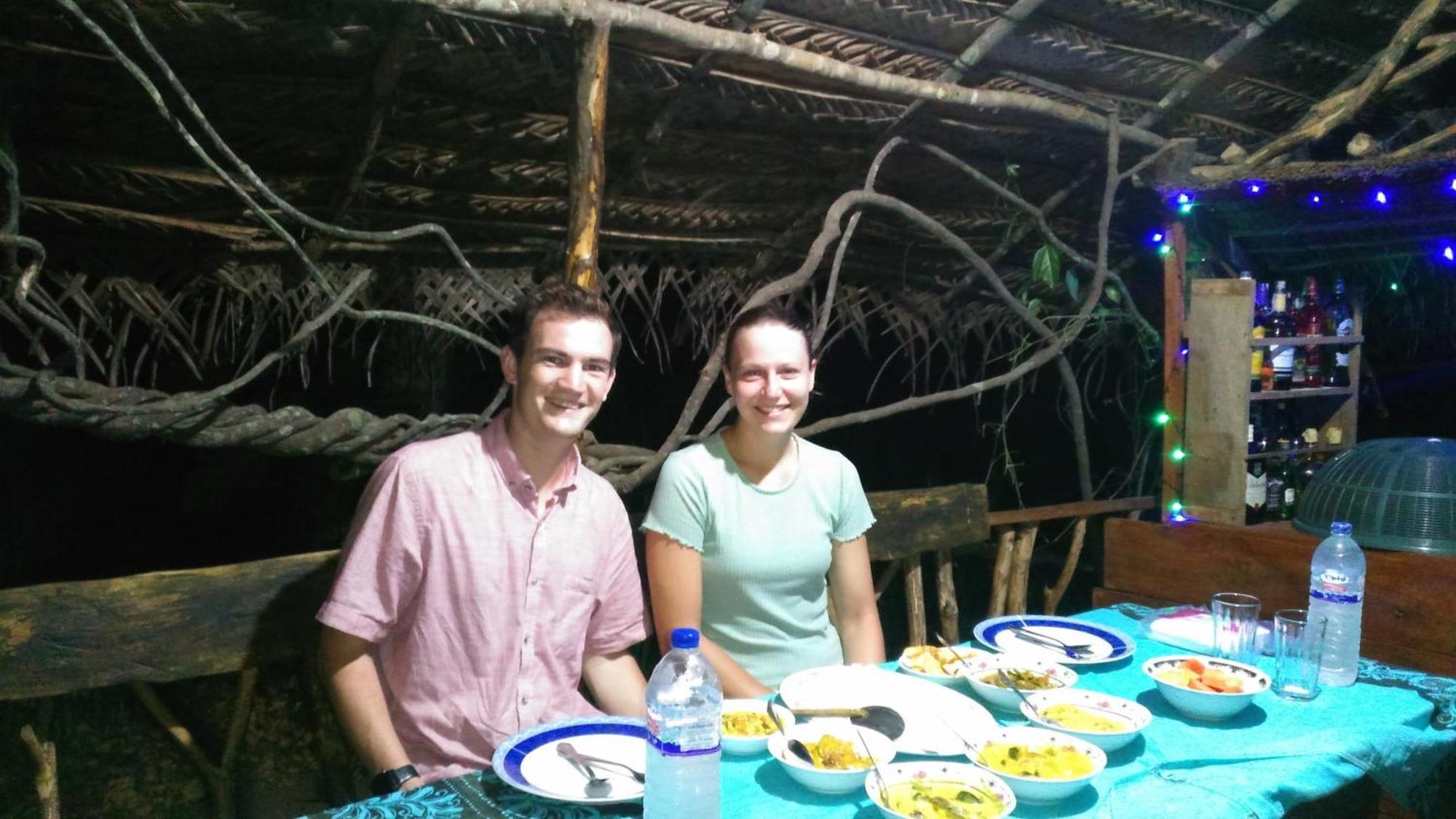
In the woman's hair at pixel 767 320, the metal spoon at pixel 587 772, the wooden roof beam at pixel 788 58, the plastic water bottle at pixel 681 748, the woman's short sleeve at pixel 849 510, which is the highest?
the wooden roof beam at pixel 788 58

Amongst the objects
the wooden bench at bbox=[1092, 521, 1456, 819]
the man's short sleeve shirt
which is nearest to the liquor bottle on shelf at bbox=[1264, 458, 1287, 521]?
the wooden bench at bbox=[1092, 521, 1456, 819]

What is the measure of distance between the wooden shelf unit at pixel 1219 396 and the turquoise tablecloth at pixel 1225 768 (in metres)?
1.40

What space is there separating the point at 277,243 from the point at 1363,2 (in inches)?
172

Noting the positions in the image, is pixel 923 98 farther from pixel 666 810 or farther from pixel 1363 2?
pixel 666 810

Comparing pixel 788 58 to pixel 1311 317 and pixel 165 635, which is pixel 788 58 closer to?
pixel 165 635

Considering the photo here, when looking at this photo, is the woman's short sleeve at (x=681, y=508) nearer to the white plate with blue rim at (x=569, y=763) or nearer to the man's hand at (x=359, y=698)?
the white plate with blue rim at (x=569, y=763)

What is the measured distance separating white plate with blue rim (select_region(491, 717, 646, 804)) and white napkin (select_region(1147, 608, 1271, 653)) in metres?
1.52

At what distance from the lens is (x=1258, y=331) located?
3.93 meters

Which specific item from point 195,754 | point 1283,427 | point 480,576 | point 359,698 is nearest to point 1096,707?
point 480,576

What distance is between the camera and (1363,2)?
3951mm

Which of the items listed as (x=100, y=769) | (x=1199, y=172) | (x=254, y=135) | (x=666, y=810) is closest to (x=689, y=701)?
(x=666, y=810)

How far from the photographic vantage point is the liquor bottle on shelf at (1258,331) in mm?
3811

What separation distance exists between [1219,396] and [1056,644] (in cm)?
181

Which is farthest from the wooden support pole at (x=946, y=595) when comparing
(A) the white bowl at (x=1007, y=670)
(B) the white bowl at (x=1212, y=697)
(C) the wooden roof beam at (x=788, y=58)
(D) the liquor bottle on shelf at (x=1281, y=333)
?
(C) the wooden roof beam at (x=788, y=58)
